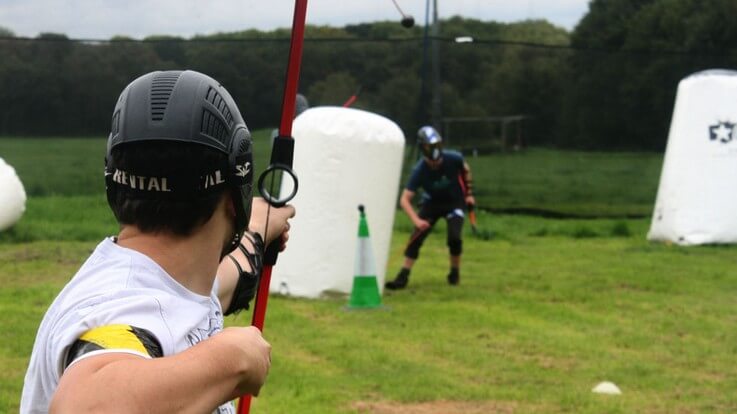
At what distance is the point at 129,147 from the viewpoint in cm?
191

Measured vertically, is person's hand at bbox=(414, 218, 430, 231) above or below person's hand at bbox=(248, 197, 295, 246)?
below

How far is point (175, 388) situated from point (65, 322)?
26 cm

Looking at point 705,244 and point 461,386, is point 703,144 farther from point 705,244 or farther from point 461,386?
point 461,386

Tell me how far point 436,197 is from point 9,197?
17.4 feet

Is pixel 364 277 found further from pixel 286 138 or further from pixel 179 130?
pixel 179 130

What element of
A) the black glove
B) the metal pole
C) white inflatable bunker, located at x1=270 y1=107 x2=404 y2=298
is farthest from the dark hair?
the metal pole

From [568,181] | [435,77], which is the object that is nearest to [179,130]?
[435,77]

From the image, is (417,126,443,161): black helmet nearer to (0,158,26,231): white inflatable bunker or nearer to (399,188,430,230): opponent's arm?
(399,188,430,230): opponent's arm

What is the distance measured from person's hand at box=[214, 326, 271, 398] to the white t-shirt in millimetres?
121

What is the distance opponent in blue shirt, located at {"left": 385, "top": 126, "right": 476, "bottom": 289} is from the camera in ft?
40.4

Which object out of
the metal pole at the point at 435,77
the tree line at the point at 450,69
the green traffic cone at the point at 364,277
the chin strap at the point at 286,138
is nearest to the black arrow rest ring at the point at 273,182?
the chin strap at the point at 286,138

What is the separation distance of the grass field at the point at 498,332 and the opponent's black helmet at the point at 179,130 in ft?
16.0

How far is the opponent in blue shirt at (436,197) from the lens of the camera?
485 inches

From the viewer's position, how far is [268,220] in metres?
2.81
